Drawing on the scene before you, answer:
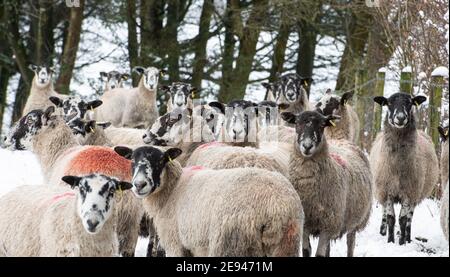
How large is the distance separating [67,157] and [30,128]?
112cm

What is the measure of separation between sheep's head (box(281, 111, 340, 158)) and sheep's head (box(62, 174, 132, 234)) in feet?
7.70

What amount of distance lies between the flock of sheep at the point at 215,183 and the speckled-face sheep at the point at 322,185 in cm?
1

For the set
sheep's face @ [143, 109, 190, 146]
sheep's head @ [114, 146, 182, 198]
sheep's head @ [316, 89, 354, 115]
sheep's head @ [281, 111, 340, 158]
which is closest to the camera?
sheep's head @ [114, 146, 182, 198]

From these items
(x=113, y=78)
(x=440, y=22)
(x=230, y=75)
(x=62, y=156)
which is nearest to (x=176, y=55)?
(x=230, y=75)

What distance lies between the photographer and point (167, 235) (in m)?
7.19

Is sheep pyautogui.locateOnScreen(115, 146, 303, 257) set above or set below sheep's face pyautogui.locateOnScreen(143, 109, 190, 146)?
below

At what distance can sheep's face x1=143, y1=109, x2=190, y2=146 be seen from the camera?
9.71 m

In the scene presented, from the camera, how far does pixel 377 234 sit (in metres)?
10.5

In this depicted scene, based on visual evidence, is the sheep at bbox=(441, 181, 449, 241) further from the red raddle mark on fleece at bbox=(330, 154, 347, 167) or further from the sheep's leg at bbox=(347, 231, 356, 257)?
the sheep's leg at bbox=(347, 231, 356, 257)

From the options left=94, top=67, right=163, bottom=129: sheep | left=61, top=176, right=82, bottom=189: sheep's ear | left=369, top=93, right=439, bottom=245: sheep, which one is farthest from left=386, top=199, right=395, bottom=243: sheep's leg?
left=94, top=67, right=163, bottom=129: sheep

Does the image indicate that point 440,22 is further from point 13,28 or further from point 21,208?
point 13,28

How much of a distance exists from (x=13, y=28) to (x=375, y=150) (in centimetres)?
1570

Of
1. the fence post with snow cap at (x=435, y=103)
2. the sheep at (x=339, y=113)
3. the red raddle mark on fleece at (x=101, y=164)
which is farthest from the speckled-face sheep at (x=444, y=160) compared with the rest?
the fence post with snow cap at (x=435, y=103)

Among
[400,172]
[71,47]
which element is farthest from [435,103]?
[71,47]
